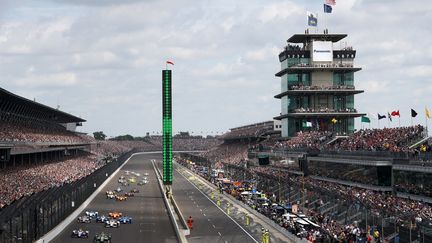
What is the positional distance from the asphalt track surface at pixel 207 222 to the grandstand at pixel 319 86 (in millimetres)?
31202

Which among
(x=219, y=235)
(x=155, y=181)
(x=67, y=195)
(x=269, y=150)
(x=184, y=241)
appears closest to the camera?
(x=184, y=241)

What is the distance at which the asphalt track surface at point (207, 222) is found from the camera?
64.7 meters

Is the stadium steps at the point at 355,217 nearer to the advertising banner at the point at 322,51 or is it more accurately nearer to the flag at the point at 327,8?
the flag at the point at 327,8

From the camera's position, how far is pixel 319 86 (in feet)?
470

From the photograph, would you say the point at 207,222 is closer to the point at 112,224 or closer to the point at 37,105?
the point at 112,224

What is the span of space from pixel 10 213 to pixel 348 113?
102961 millimetres

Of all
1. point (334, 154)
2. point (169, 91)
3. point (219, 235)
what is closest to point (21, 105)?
point (169, 91)

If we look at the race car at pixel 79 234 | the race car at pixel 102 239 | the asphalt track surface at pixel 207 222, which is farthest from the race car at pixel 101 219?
the race car at pixel 102 239

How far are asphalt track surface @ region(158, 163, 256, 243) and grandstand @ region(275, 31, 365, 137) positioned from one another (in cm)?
3120

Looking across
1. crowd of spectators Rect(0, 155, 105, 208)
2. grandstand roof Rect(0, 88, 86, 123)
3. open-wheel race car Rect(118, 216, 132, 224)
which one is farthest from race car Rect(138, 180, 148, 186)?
open-wheel race car Rect(118, 216, 132, 224)

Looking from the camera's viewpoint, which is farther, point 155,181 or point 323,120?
point 155,181

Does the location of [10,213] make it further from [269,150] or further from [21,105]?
[269,150]

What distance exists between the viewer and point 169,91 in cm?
11538

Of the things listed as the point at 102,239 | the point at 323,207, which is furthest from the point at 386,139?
the point at 102,239
